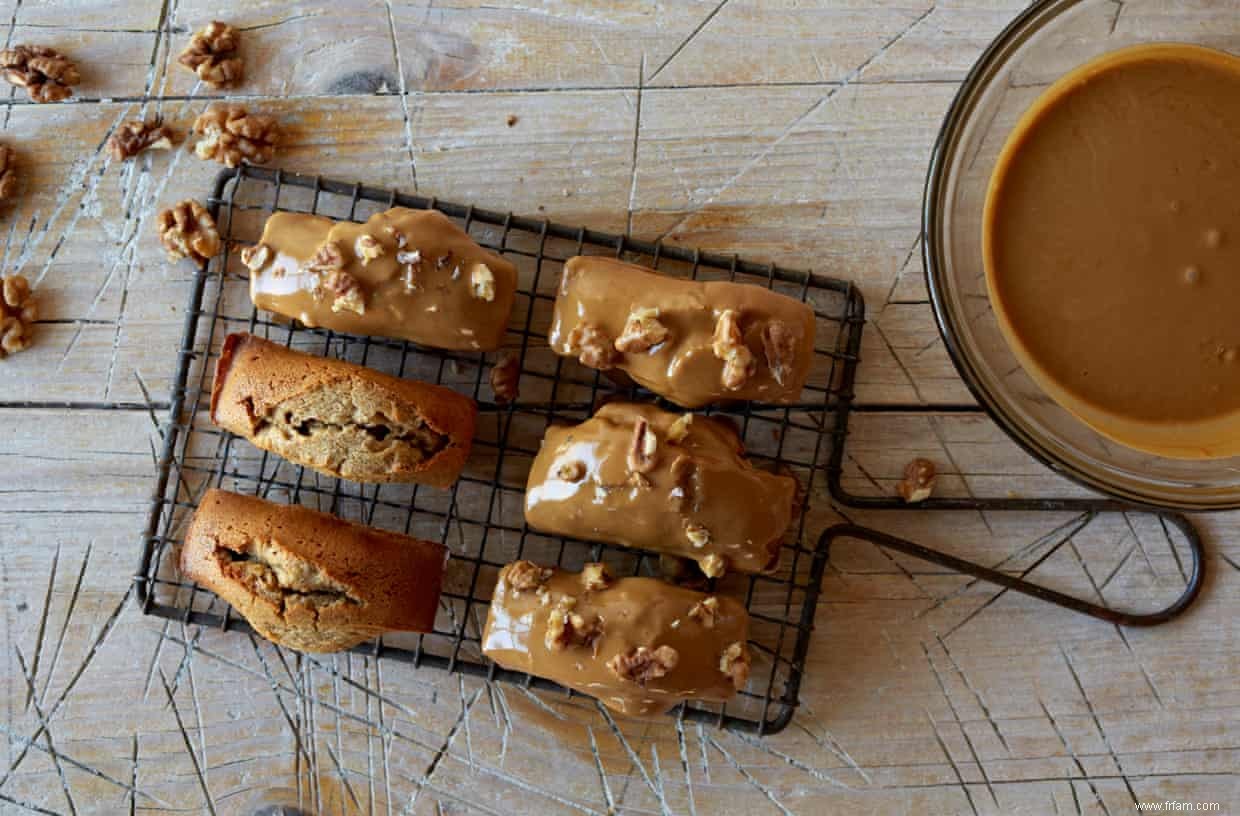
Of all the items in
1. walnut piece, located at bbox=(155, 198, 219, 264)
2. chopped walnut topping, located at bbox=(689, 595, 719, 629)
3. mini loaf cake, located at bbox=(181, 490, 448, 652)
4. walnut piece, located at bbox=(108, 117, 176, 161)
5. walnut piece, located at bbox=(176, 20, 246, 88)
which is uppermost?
walnut piece, located at bbox=(176, 20, 246, 88)

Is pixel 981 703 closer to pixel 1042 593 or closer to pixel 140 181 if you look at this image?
pixel 1042 593

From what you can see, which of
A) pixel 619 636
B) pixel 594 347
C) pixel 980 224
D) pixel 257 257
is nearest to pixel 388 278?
pixel 257 257

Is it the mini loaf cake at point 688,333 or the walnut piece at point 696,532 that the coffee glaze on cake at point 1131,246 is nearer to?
the mini loaf cake at point 688,333

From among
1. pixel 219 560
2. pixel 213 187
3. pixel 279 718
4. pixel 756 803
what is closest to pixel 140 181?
pixel 213 187

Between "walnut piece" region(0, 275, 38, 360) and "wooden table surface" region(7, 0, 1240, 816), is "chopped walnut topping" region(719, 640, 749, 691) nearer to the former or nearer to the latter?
"wooden table surface" region(7, 0, 1240, 816)

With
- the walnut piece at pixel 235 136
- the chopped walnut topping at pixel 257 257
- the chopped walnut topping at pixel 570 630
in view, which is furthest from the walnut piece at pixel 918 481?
the walnut piece at pixel 235 136

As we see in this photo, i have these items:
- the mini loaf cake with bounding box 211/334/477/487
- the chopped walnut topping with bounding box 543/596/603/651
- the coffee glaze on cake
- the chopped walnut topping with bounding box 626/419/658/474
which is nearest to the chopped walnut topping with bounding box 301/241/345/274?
the mini loaf cake with bounding box 211/334/477/487
